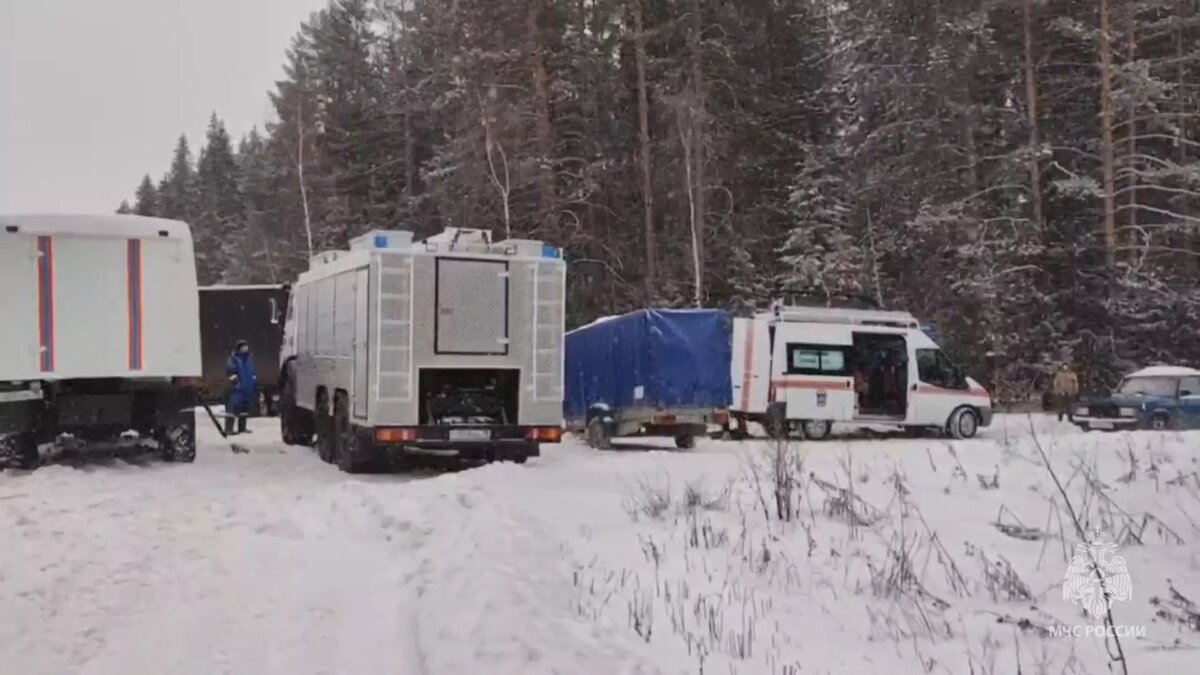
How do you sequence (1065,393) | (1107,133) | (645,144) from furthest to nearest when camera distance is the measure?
(645,144) → (1107,133) → (1065,393)

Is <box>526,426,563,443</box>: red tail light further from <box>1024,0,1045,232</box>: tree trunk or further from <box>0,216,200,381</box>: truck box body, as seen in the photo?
<box>1024,0,1045,232</box>: tree trunk

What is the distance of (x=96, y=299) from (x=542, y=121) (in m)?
19.7

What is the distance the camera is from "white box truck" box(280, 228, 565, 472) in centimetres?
1336

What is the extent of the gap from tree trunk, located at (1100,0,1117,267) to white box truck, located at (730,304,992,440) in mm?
9496

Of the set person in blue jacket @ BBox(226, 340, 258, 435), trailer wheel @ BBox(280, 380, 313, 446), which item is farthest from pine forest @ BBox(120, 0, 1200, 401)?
trailer wheel @ BBox(280, 380, 313, 446)

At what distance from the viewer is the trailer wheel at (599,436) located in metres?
19.1

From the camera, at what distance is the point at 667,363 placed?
18.7m

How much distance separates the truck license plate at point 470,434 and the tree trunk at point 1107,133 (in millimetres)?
21464

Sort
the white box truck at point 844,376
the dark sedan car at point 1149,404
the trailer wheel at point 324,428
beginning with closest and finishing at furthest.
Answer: the trailer wheel at point 324,428 < the dark sedan car at point 1149,404 < the white box truck at point 844,376

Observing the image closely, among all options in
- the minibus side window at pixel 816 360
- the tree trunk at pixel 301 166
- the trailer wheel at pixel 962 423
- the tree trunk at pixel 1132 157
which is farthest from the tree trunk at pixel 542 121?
the tree trunk at pixel 1132 157

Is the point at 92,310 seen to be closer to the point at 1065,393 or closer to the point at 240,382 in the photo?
the point at 240,382

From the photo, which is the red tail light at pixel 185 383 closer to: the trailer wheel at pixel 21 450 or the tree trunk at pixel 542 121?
the trailer wheel at pixel 21 450

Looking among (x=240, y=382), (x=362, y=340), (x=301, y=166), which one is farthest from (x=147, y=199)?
(x=362, y=340)

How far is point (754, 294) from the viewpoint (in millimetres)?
32281
